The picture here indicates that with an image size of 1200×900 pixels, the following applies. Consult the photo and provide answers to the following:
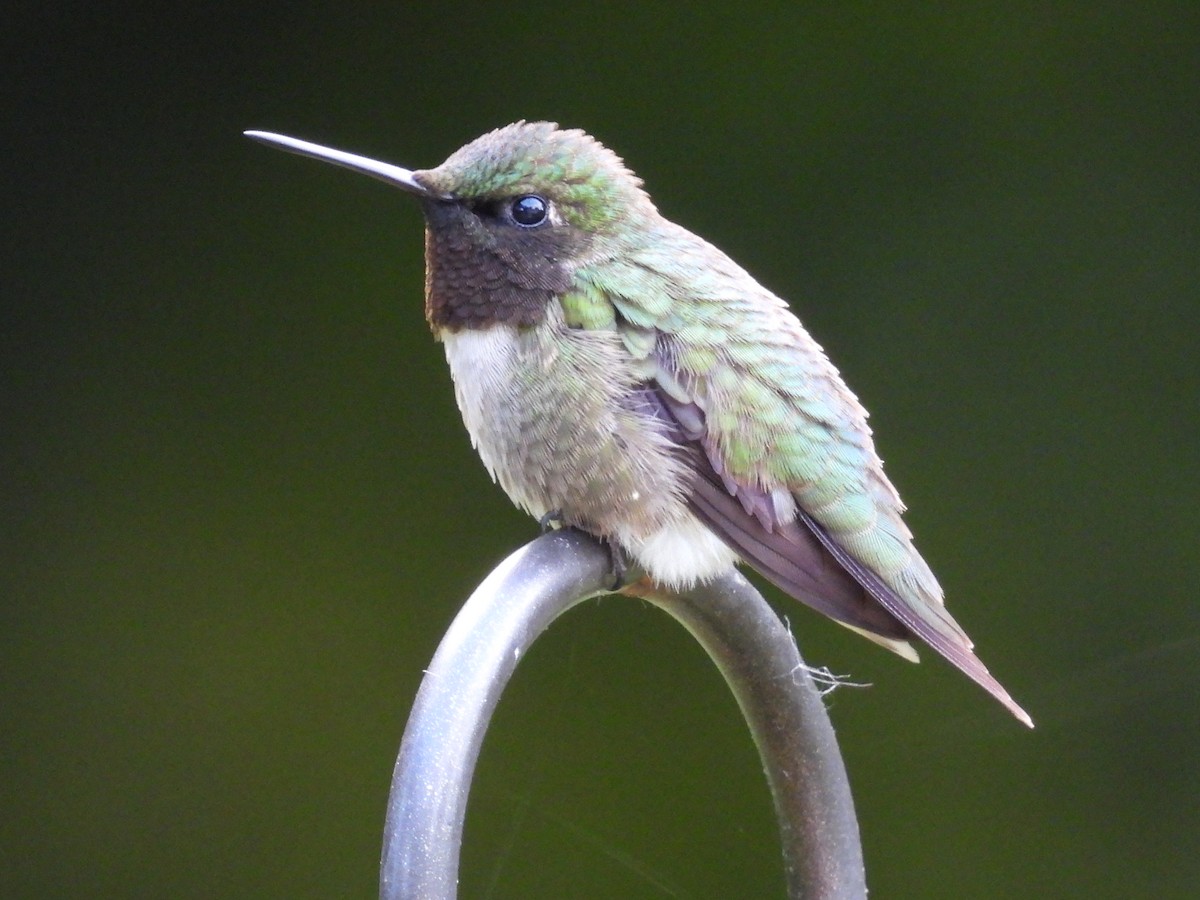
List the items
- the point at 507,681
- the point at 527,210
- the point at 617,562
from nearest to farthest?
1. the point at 507,681
2. the point at 617,562
3. the point at 527,210

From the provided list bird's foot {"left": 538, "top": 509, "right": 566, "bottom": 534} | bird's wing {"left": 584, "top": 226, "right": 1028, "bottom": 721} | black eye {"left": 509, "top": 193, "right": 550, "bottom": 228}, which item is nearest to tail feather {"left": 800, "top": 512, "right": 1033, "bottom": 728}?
bird's wing {"left": 584, "top": 226, "right": 1028, "bottom": 721}

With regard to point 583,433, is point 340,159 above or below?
above

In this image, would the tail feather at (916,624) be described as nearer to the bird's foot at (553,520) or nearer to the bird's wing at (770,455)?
the bird's wing at (770,455)

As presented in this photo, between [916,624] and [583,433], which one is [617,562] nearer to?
[583,433]

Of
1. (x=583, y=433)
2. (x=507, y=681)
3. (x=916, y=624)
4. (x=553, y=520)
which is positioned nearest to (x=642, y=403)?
(x=583, y=433)

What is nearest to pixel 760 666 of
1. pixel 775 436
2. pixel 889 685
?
pixel 775 436

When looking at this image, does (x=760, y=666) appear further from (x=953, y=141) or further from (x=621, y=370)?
(x=953, y=141)

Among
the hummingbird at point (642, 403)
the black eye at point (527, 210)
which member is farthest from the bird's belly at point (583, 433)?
the black eye at point (527, 210)
